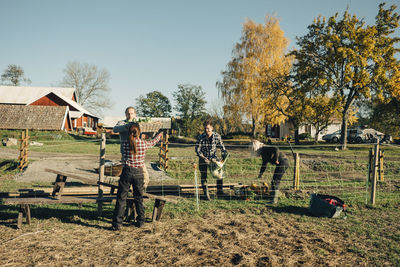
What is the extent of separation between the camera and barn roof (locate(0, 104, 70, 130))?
2998 centimetres

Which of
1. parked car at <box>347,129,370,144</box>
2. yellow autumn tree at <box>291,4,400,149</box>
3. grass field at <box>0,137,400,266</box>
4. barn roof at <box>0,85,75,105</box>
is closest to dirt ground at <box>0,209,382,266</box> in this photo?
grass field at <box>0,137,400,266</box>

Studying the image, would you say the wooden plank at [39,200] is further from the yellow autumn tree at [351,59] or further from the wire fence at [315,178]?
the yellow autumn tree at [351,59]

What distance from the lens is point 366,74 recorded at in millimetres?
20719

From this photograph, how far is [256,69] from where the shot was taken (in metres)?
29.0

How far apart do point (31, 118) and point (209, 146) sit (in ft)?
103

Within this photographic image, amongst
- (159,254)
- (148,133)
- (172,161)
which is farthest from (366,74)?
(148,133)

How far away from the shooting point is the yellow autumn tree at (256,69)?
93.5 feet

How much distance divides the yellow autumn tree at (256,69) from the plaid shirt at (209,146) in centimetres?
2188

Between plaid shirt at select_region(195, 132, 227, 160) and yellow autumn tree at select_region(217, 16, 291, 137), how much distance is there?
21.9m

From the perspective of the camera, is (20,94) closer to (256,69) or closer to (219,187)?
(256,69)

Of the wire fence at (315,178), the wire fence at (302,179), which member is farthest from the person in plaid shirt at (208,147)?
the wire fence at (302,179)

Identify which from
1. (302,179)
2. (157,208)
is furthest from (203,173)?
(302,179)

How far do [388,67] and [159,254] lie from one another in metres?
23.9

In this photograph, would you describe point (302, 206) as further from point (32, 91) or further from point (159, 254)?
point (32, 91)
